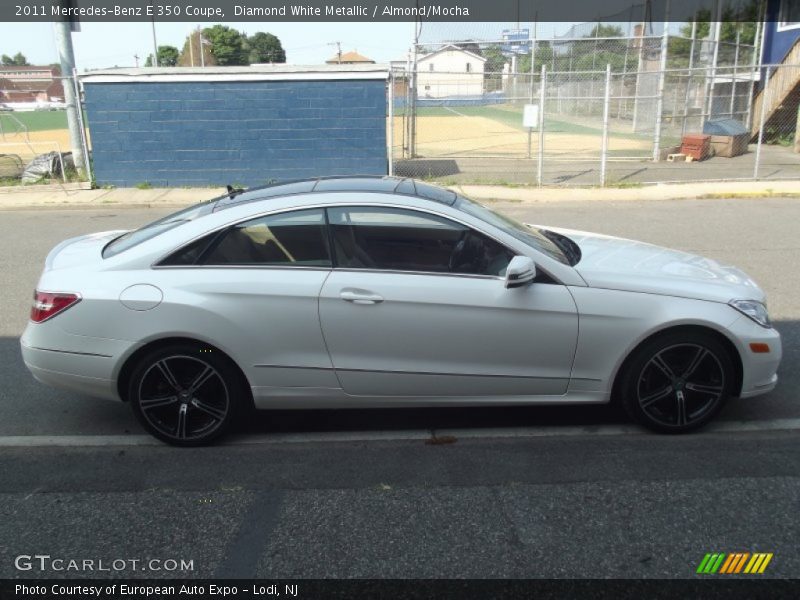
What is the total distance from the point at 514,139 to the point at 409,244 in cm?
2255

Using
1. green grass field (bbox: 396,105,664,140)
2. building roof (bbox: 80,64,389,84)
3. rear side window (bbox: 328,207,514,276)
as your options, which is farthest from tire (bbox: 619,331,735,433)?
green grass field (bbox: 396,105,664,140)

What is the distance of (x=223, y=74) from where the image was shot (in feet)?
49.1

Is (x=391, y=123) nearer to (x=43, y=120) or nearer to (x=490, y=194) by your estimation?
(x=490, y=194)

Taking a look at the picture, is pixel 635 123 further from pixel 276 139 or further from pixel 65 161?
pixel 65 161

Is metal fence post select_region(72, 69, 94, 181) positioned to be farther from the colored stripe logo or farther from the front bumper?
the colored stripe logo

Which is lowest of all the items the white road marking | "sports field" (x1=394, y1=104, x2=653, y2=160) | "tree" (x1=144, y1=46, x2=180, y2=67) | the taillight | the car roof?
the white road marking

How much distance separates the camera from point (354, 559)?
9.54 ft

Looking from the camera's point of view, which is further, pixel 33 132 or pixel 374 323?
pixel 33 132

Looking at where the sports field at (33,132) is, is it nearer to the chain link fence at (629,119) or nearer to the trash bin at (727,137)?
the chain link fence at (629,119)

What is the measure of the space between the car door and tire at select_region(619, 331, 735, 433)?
1.34ft

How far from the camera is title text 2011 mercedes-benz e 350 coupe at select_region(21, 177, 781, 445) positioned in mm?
3766

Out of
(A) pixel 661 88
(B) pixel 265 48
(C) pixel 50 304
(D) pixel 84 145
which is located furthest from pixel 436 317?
(B) pixel 265 48

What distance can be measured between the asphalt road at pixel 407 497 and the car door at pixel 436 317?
42cm

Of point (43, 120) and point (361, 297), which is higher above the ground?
point (361, 297)
